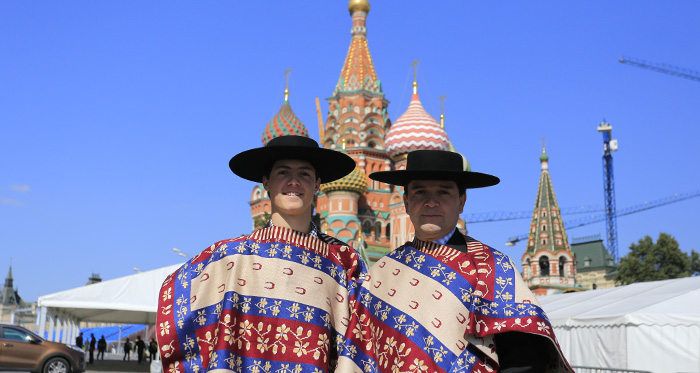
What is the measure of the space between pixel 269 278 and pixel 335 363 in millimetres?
576

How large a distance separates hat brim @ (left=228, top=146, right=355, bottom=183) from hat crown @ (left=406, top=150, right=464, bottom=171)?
1.42ft

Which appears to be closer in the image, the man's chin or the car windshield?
the man's chin

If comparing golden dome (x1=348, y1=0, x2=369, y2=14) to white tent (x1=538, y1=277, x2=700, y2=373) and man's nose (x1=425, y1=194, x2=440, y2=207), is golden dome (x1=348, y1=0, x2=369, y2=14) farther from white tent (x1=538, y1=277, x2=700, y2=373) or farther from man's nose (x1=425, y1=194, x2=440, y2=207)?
man's nose (x1=425, y1=194, x2=440, y2=207)

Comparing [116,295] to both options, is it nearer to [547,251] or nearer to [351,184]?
[351,184]

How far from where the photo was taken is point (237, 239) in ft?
13.8

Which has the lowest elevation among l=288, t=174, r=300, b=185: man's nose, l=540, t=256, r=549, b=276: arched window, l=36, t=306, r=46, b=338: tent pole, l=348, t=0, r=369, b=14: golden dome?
l=288, t=174, r=300, b=185: man's nose

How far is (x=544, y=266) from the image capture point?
58.2 m

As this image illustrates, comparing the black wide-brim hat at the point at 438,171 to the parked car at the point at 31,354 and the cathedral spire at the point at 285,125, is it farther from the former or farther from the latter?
the cathedral spire at the point at 285,125

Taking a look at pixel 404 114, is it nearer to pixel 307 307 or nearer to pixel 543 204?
pixel 543 204

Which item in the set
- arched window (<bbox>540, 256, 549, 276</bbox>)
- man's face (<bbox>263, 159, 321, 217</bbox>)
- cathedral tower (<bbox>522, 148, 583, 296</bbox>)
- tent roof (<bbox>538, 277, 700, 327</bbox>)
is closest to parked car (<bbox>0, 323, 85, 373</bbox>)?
tent roof (<bbox>538, 277, 700, 327</bbox>)

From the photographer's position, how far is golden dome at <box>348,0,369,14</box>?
2229 inches

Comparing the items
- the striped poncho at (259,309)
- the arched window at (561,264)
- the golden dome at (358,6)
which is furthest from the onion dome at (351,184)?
the striped poncho at (259,309)

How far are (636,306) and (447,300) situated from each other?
9500mm

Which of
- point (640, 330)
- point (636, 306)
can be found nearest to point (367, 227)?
point (636, 306)
